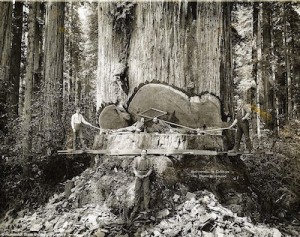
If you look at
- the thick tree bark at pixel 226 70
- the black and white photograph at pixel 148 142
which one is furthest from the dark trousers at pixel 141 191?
the thick tree bark at pixel 226 70

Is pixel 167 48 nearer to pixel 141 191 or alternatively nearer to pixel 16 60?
pixel 141 191

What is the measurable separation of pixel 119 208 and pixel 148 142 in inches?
30.4

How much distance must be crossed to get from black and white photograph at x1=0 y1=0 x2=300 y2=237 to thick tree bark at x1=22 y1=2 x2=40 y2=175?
0.08 ft

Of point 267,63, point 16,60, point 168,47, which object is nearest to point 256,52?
point 267,63

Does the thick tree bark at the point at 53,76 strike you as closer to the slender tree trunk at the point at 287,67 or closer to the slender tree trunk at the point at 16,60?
the slender tree trunk at the point at 16,60

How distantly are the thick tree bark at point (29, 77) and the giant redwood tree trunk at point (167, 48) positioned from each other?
5.59 ft

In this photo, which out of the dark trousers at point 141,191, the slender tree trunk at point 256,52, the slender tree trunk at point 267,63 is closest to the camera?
the dark trousers at point 141,191

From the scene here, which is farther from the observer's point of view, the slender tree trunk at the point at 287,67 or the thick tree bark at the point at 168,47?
the slender tree trunk at the point at 287,67

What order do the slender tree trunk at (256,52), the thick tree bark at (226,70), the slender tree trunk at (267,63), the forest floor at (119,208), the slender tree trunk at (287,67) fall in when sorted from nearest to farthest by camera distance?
the forest floor at (119,208), the thick tree bark at (226,70), the slender tree trunk at (287,67), the slender tree trunk at (267,63), the slender tree trunk at (256,52)

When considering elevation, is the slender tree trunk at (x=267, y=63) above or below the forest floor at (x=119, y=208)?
above

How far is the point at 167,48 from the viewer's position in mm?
3738

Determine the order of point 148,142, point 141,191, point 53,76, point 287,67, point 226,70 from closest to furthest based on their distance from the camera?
1. point 141,191
2. point 148,142
3. point 226,70
4. point 53,76
5. point 287,67

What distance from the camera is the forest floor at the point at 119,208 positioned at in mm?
2873

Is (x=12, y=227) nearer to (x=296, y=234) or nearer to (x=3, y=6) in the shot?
(x=296, y=234)
